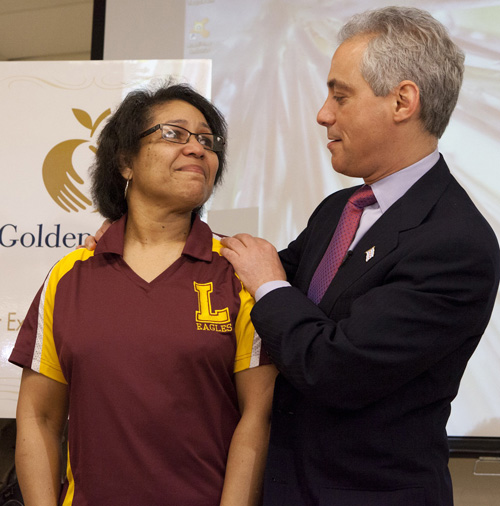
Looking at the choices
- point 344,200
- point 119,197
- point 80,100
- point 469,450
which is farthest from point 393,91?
point 469,450

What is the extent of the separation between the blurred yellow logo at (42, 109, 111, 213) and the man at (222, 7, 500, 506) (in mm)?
1131

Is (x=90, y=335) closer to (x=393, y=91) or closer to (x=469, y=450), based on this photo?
(x=393, y=91)

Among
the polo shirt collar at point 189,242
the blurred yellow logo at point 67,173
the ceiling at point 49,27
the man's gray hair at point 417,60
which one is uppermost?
the ceiling at point 49,27

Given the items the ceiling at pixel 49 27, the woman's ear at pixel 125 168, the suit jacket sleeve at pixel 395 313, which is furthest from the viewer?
the ceiling at pixel 49 27

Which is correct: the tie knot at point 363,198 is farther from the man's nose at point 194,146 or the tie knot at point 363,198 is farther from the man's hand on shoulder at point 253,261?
the man's nose at point 194,146

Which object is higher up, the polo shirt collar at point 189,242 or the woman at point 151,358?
the polo shirt collar at point 189,242

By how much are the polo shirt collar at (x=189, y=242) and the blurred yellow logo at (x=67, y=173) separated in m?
0.85

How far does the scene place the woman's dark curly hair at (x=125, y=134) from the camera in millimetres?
1914

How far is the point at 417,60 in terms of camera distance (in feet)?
5.46

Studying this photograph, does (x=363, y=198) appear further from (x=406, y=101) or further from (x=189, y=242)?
(x=189, y=242)

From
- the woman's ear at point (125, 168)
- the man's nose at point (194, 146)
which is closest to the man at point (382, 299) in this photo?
the man's nose at point (194, 146)

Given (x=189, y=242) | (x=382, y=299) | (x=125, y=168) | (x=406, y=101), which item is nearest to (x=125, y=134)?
(x=125, y=168)

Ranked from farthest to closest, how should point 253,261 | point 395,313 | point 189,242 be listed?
1. point 189,242
2. point 253,261
3. point 395,313

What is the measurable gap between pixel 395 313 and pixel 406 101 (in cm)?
55
